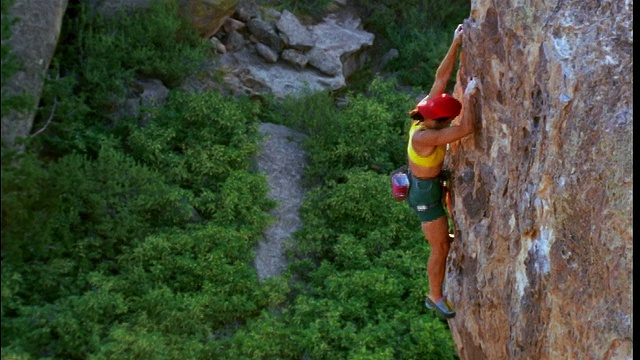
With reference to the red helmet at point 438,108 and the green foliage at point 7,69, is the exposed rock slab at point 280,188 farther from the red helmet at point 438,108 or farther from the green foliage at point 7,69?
the red helmet at point 438,108

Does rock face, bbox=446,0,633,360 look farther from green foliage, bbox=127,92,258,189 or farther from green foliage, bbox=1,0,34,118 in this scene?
green foliage, bbox=127,92,258,189

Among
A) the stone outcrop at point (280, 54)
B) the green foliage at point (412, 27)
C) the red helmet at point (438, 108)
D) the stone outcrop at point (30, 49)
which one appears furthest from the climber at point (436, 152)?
the green foliage at point (412, 27)

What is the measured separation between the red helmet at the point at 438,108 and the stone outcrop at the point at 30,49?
2388 mm

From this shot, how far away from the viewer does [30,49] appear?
7.73 metres

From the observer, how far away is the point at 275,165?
32.3 ft

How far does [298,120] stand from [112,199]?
258 cm

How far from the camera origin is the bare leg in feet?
18.4

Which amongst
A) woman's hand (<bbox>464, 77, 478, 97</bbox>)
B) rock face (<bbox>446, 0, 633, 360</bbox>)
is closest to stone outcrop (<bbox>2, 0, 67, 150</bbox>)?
woman's hand (<bbox>464, 77, 478, 97</bbox>)

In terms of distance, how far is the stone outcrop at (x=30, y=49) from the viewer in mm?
5719

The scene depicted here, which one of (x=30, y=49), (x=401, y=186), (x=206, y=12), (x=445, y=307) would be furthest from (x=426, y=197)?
(x=206, y=12)

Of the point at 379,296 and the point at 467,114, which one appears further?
the point at 379,296

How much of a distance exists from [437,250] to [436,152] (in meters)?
0.72

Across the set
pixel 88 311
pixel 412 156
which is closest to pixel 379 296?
pixel 88 311

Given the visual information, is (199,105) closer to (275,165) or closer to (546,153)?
(275,165)
